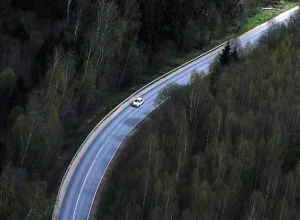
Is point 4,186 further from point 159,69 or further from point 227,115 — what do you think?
point 159,69

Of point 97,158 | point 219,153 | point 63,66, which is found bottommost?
point 219,153

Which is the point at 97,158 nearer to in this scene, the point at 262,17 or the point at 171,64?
the point at 171,64

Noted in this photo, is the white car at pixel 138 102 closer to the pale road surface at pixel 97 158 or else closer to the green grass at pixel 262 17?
the pale road surface at pixel 97 158

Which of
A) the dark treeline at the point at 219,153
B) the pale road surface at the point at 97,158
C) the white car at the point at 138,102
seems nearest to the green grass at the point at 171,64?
the pale road surface at the point at 97,158

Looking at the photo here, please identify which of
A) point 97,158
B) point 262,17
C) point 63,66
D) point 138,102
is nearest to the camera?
point 63,66

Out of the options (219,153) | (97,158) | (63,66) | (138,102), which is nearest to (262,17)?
(138,102)

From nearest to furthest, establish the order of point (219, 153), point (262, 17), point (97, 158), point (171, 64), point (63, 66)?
point (219, 153), point (63, 66), point (97, 158), point (171, 64), point (262, 17)

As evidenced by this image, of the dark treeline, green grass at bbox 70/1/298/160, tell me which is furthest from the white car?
the dark treeline
